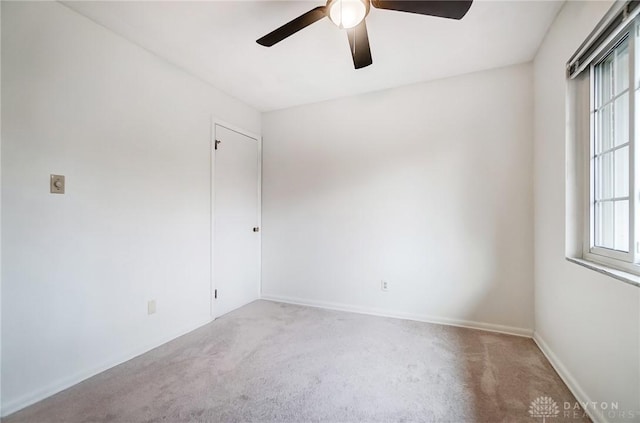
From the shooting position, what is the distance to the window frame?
1.27m

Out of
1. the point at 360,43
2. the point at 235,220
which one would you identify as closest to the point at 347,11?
the point at 360,43

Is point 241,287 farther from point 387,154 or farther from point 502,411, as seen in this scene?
point 502,411

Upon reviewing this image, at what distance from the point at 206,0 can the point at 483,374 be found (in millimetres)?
3080

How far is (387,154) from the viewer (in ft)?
9.61

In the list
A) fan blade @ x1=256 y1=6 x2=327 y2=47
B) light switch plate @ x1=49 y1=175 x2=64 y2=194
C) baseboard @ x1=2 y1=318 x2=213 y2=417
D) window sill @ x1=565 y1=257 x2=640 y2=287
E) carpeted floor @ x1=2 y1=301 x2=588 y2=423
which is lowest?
carpeted floor @ x1=2 y1=301 x2=588 y2=423

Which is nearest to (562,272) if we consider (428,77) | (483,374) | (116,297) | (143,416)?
(483,374)

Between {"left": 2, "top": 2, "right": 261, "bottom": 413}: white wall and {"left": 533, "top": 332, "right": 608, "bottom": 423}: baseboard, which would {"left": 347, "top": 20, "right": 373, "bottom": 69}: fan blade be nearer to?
{"left": 2, "top": 2, "right": 261, "bottom": 413}: white wall

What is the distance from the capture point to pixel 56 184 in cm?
171

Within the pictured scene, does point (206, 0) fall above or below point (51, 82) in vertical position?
above

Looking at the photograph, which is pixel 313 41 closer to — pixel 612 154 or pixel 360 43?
pixel 360 43

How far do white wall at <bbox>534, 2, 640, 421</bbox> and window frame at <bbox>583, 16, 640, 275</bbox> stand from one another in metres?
0.12

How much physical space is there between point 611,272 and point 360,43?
71.1 inches

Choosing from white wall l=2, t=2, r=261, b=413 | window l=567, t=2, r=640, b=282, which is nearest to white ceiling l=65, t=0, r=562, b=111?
white wall l=2, t=2, r=261, b=413

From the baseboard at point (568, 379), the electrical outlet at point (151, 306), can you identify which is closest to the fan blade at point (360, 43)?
the baseboard at point (568, 379)
